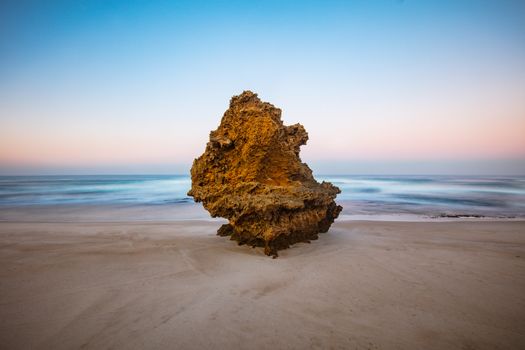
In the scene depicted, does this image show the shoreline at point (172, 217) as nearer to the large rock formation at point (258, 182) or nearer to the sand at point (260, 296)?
the large rock formation at point (258, 182)

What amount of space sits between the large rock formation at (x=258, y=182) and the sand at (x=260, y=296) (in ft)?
1.53

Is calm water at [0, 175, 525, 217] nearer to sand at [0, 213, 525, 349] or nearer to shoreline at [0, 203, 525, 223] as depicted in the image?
shoreline at [0, 203, 525, 223]

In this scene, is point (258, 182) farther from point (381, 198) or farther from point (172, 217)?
point (381, 198)

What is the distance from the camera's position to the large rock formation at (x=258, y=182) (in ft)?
15.3

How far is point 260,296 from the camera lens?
10.3 ft

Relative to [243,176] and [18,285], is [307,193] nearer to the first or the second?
[243,176]

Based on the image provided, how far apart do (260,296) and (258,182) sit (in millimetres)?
2242

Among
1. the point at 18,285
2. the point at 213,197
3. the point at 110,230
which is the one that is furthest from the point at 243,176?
the point at 110,230

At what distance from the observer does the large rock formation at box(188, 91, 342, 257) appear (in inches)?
183

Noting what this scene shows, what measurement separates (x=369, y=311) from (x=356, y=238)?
3.17m

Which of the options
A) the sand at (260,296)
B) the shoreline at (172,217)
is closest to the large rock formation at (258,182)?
the sand at (260,296)

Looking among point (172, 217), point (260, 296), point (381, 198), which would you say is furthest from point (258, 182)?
point (381, 198)

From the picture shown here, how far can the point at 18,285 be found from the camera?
3461mm

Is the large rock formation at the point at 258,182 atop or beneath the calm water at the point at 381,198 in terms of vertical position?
atop
